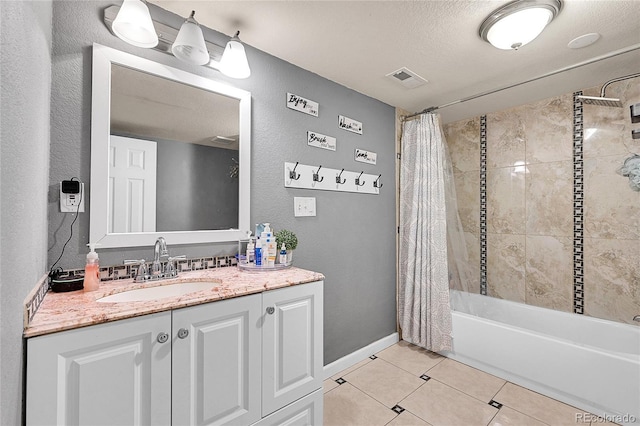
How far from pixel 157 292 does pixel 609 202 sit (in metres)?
3.34

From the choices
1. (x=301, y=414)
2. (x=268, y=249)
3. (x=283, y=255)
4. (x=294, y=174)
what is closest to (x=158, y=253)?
(x=268, y=249)

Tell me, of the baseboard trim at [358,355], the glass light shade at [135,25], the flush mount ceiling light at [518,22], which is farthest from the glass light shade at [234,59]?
the baseboard trim at [358,355]

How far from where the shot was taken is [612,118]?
89.6 inches

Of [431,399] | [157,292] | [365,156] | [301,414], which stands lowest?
[431,399]

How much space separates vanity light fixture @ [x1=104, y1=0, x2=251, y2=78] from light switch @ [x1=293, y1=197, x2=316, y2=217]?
2.86 feet

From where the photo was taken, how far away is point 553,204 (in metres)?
2.57

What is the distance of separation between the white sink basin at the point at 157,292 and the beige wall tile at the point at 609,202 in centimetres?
301

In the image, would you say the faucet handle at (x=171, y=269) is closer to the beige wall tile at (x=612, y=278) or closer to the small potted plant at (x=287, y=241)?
the small potted plant at (x=287, y=241)

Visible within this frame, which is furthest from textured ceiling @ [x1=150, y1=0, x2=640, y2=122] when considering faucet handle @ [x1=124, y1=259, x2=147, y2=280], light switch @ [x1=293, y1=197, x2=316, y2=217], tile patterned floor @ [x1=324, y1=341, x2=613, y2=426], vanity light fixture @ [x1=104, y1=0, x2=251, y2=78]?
tile patterned floor @ [x1=324, y1=341, x2=613, y2=426]

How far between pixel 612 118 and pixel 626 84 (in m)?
0.27

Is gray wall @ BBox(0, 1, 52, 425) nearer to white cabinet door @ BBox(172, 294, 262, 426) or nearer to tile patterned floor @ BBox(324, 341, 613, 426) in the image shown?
white cabinet door @ BBox(172, 294, 262, 426)

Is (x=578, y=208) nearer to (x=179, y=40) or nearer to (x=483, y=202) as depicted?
(x=483, y=202)

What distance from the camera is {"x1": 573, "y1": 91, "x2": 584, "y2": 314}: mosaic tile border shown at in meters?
2.41

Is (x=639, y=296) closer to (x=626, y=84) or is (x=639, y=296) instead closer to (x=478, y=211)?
(x=478, y=211)
